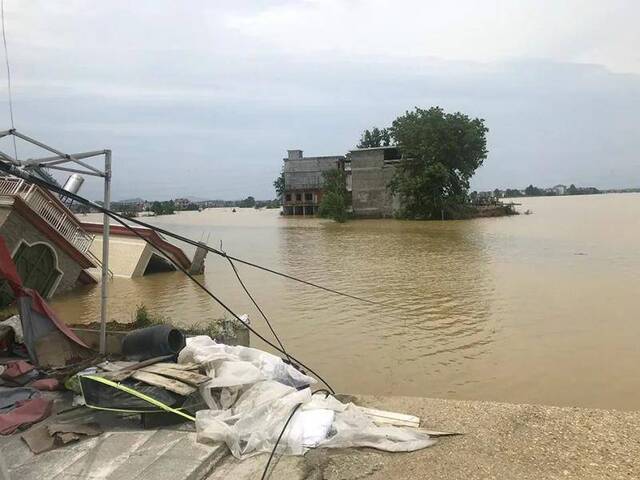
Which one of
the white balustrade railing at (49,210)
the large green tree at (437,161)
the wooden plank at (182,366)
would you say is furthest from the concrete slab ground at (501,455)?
the large green tree at (437,161)

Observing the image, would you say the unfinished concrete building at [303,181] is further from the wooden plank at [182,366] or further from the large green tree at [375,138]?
the wooden plank at [182,366]

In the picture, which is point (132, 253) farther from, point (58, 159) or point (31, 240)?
point (58, 159)

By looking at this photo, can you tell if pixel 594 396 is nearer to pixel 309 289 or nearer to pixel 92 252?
pixel 309 289

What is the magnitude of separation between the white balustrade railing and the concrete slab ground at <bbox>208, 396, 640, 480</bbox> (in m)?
13.2

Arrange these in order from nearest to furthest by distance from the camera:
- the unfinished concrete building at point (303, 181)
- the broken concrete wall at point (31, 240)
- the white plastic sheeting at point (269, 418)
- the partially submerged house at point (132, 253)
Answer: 1. the white plastic sheeting at point (269, 418)
2. the broken concrete wall at point (31, 240)
3. the partially submerged house at point (132, 253)
4. the unfinished concrete building at point (303, 181)

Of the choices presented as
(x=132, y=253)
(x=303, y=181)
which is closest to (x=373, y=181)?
(x=303, y=181)

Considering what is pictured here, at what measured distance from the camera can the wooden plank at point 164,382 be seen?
4.58 m

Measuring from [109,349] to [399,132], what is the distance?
49302 millimetres

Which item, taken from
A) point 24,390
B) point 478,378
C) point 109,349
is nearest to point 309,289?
point 478,378

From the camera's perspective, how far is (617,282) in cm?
1558

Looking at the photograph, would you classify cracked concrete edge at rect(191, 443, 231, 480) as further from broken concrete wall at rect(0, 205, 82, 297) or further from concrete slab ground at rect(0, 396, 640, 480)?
broken concrete wall at rect(0, 205, 82, 297)

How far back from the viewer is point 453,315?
12.1 metres

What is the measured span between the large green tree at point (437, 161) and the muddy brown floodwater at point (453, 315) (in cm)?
2517

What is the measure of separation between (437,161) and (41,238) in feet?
131
